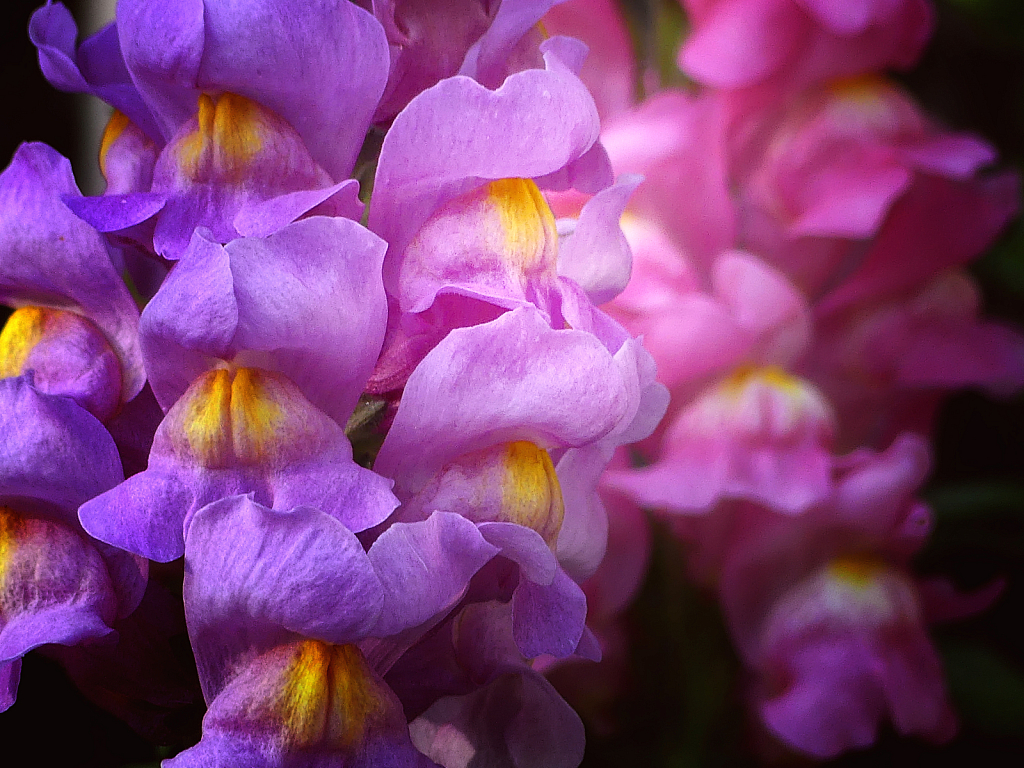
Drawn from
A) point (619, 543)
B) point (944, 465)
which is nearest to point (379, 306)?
point (619, 543)

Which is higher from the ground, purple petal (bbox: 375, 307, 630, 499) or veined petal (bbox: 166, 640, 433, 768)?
purple petal (bbox: 375, 307, 630, 499)

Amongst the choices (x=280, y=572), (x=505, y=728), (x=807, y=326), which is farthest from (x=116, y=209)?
(x=807, y=326)

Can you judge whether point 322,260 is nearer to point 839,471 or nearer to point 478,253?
point 478,253

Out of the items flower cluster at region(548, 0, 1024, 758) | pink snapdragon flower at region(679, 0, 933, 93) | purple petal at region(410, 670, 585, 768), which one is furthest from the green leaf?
purple petal at region(410, 670, 585, 768)

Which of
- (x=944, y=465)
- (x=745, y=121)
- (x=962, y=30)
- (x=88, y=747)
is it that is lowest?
(x=944, y=465)

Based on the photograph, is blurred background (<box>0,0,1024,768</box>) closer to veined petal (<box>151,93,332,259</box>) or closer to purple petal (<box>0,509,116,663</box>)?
purple petal (<box>0,509,116,663</box>)

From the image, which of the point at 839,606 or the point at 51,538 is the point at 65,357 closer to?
the point at 51,538

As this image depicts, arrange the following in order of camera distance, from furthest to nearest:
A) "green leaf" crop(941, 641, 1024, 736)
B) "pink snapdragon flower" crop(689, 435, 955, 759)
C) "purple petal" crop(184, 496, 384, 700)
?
"green leaf" crop(941, 641, 1024, 736) < "pink snapdragon flower" crop(689, 435, 955, 759) < "purple petal" crop(184, 496, 384, 700)
